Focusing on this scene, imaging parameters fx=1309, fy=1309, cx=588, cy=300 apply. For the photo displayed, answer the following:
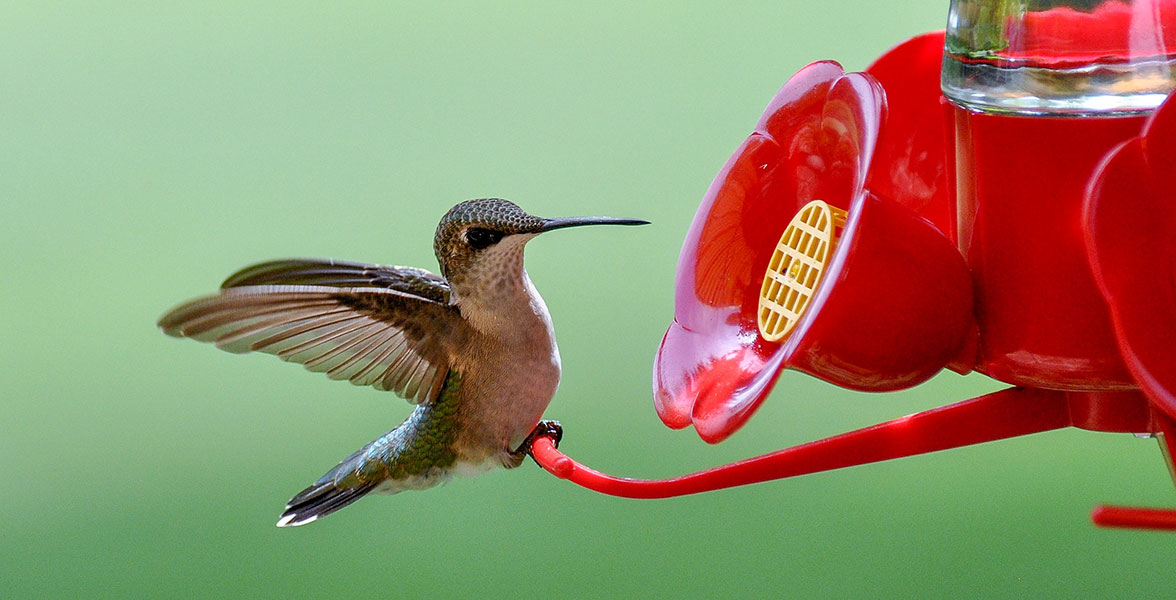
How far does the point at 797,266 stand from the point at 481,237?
2.13ft

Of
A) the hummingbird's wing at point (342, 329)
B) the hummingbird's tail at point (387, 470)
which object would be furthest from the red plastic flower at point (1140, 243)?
the hummingbird's tail at point (387, 470)

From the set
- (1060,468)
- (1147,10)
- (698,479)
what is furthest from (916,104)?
(1060,468)

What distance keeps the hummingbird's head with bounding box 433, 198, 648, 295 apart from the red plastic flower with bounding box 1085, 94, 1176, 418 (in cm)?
93

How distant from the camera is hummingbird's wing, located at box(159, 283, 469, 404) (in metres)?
2.01

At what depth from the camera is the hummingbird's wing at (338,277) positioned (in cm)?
209

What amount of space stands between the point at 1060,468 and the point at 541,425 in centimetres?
369

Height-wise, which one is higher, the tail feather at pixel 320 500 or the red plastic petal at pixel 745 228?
the red plastic petal at pixel 745 228

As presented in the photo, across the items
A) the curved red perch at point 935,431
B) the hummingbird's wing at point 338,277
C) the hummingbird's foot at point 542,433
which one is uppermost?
the hummingbird's wing at point 338,277

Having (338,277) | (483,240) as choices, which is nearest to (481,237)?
(483,240)

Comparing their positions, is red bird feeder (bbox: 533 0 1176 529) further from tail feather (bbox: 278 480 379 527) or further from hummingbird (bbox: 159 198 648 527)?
tail feather (bbox: 278 480 379 527)

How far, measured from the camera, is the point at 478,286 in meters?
2.22

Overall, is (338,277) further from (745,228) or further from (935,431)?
(935,431)

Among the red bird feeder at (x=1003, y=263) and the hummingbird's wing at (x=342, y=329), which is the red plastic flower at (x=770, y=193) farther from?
the hummingbird's wing at (x=342, y=329)

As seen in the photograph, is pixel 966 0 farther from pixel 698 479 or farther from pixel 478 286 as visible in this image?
pixel 478 286
